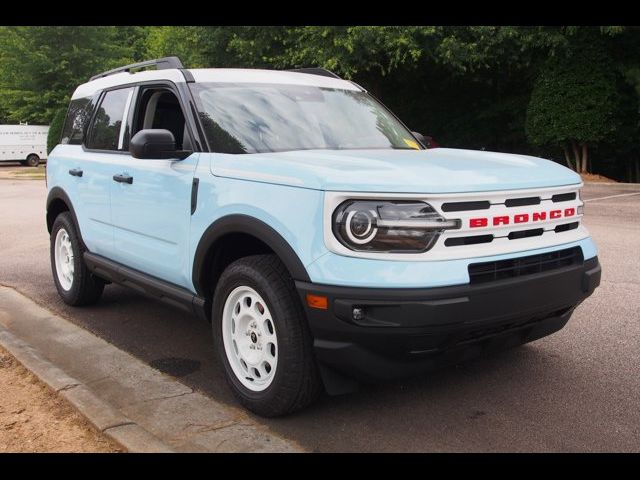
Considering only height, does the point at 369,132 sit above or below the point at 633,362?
above

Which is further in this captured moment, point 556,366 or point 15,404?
point 556,366

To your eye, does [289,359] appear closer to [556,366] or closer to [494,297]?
[494,297]

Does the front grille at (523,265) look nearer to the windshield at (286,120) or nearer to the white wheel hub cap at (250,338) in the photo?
the white wheel hub cap at (250,338)

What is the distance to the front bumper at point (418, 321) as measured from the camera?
2924mm

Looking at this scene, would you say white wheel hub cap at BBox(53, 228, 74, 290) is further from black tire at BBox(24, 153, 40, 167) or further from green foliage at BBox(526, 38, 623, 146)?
black tire at BBox(24, 153, 40, 167)

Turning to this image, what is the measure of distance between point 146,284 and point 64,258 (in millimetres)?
1983

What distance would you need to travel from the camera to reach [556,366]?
4.17m

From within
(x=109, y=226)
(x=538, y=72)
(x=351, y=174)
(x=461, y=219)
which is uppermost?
(x=538, y=72)

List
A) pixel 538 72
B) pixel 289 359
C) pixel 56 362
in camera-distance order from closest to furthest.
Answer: pixel 289 359
pixel 56 362
pixel 538 72

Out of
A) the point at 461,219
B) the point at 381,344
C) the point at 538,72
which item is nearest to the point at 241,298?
the point at 381,344

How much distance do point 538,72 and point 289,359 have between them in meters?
18.9

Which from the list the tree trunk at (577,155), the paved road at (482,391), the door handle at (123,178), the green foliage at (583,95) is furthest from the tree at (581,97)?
the door handle at (123,178)

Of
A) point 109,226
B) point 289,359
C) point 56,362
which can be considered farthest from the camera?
point 109,226

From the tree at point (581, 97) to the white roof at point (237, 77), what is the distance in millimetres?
15311
